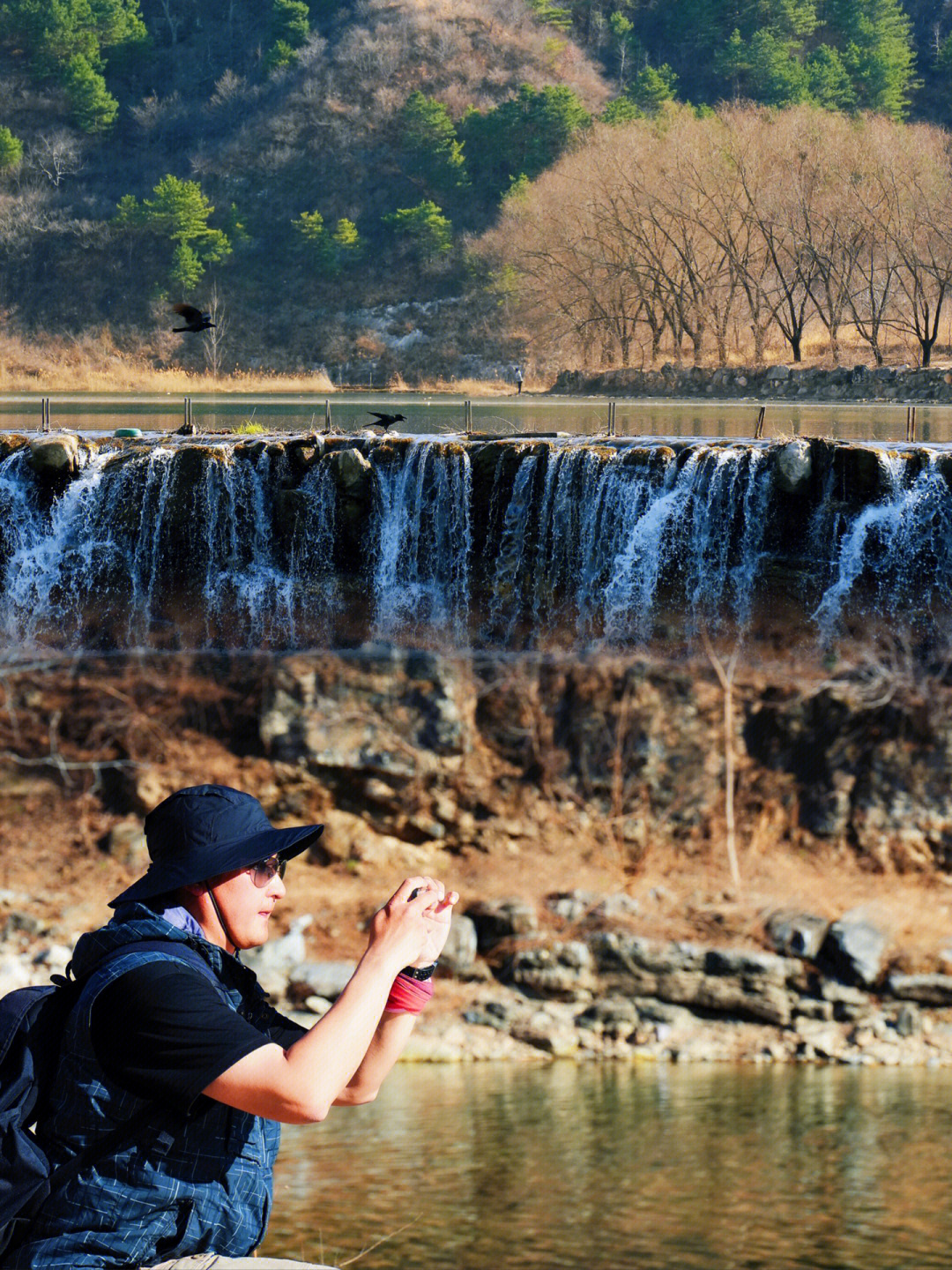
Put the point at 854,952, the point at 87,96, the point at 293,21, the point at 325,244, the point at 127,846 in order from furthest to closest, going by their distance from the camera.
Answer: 1. the point at 293,21
2. the point at 87,96
3. the point at 325,244
4. the point at 127,846
5. the point at 854,952

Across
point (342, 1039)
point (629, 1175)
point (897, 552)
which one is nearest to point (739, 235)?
point (897, 552)

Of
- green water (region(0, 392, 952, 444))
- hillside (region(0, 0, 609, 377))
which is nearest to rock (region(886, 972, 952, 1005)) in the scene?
green water (region(0, 392, 952, 444))

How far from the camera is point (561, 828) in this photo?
73.6 feet

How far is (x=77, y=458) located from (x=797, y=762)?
11.1 m

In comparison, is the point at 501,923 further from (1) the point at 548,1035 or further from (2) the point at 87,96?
(2) the point at 87,96

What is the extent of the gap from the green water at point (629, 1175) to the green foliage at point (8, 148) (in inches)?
2828

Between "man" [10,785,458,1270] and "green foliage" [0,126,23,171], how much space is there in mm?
82469

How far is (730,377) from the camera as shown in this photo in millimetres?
50500

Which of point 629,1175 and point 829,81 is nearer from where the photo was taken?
point 629,1175

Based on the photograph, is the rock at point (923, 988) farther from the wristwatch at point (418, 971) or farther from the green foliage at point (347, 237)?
the green foliage at point (347, 237)

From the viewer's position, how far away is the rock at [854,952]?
17797 millimetres

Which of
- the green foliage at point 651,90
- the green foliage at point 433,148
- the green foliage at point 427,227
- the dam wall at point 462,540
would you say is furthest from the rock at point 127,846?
the green foliage at point 651,90

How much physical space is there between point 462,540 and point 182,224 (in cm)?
5357

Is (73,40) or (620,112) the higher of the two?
(73,40)
